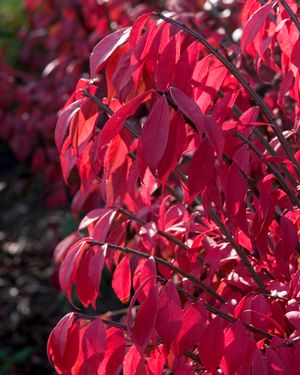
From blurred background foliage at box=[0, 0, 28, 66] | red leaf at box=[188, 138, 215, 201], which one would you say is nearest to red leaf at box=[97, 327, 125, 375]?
red leaf at box=[188, 138, 215, 201]

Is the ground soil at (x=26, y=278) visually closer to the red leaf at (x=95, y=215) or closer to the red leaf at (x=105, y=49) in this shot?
the red leaf at (x=95, y=215)

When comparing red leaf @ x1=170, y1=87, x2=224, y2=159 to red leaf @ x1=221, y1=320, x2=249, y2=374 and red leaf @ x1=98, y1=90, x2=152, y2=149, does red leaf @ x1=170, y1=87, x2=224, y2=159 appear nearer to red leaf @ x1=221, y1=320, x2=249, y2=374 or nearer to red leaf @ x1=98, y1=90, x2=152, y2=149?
red leaf @ x1=98, y1=90, x2=152, y2=149

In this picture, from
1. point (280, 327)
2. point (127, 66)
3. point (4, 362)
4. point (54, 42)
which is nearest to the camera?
point (280, 327)

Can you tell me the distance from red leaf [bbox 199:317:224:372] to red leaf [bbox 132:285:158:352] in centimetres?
11

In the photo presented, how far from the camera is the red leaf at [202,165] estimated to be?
50.7 inches

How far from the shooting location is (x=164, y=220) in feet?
5.91

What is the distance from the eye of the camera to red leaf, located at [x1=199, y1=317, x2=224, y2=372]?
1348 millimetres

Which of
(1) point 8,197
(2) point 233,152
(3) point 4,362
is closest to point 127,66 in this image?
(2) point 233,152

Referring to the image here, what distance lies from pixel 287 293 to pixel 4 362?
263cm

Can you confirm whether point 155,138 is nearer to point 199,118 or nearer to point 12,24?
point 199,118

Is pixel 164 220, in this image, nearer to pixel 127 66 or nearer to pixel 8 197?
pixel 127 66

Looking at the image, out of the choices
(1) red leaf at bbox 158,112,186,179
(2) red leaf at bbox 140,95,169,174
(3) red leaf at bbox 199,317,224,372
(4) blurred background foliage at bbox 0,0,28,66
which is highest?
(2) red leaf at bbox 140,95,169,174

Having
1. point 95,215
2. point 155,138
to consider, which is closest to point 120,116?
point 155,138

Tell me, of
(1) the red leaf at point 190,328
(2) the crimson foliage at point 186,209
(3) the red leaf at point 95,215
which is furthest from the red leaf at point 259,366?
(3) the red leaf at point 95,215
